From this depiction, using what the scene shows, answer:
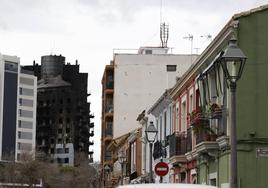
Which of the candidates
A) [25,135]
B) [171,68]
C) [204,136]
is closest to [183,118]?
[204,136]

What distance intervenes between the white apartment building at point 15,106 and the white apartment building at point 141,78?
93.7 m

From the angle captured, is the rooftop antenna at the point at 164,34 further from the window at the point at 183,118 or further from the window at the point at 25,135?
the window at the point at 25,135

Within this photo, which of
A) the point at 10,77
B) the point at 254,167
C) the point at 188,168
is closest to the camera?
the point at 254,167

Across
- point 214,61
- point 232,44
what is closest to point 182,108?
point 214,61

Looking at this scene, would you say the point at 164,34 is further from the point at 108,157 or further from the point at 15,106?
the point at 15,106

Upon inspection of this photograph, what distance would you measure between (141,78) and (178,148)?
44572 mm

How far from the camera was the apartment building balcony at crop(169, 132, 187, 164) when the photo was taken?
120ft

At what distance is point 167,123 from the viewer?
43594 millimetres

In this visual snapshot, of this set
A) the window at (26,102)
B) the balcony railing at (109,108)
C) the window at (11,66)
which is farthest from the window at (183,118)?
the window at (26,102)

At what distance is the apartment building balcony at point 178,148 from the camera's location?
36.5 m

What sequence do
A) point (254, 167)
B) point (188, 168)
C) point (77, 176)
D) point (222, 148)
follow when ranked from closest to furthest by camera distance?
1. point (254, 167)
2. point (222, 148)
3. point (188, 168)
4. point (77, 176)

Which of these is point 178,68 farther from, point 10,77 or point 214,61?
point 10,77

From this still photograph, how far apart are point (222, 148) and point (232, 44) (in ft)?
40.0

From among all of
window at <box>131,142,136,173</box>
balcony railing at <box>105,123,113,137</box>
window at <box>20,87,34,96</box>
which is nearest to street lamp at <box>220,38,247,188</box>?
window at <box>131,142,136,173</box>
